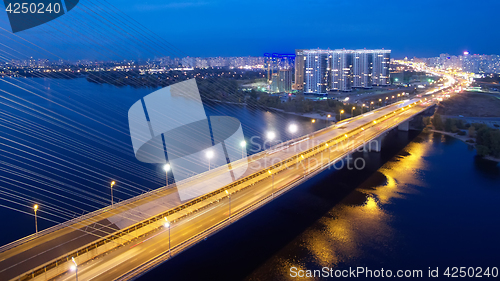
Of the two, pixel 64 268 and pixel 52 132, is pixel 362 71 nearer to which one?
pixel 52 132

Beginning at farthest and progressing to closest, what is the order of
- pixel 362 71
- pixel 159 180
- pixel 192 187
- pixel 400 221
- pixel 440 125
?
pixel 362 71
pixel 440 125
pixel 159 180
pixel 400 221
pixel 192 187

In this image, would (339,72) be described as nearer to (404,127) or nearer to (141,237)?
(404,127)

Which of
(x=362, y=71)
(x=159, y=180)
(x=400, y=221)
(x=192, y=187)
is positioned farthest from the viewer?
(x=362, y=71)

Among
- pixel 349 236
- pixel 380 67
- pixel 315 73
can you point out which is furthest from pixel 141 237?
pixel 380 67

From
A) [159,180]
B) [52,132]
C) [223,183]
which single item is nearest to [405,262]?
[223,183]

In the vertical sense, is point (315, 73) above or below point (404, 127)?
above

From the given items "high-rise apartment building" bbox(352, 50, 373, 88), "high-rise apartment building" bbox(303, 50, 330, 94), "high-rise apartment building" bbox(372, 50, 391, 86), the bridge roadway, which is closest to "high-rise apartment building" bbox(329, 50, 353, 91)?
"high-rise apartment building" bbox(352, 50, 373, 88)

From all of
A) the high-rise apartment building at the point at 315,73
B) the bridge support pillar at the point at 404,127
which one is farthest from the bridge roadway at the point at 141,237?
the high-rise apartment building at the point at 315,73

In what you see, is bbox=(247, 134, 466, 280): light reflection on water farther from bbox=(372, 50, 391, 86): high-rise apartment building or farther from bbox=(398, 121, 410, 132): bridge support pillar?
bbox=(372, 50, 391, 86): high-rise apartment building
